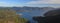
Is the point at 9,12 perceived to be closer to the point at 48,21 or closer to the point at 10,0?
the point at 10,0

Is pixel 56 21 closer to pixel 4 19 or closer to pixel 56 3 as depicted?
pixel 56 3

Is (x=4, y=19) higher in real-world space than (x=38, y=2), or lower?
lower

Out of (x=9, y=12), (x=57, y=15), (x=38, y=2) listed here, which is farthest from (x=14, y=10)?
(x=57, y=15)

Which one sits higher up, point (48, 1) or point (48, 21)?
point (48, 1)

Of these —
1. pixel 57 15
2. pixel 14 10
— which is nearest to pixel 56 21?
pixel 57 15

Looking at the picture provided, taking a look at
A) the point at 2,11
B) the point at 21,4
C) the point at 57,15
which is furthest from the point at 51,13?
the point at 2,11

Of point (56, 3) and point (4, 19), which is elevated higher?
point (56, 3)

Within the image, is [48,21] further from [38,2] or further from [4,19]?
[4,19]
